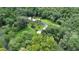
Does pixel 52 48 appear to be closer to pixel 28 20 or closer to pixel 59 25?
pixel 59 25

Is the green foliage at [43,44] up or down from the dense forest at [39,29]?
down

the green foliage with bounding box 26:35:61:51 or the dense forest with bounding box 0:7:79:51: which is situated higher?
the dense forest with bounding box 0:7:79:51

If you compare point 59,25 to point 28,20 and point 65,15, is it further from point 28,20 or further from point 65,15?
point 28,20

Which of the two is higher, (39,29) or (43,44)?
(39,29)
